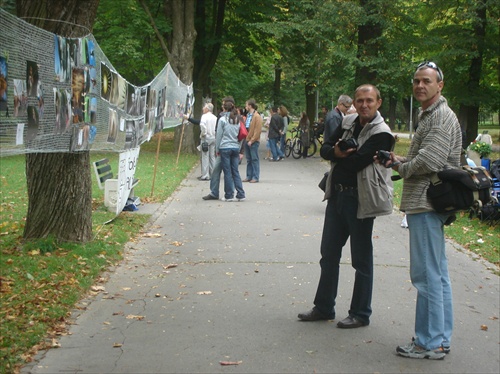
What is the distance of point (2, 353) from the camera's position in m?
5.04

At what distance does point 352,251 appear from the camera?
5852mm

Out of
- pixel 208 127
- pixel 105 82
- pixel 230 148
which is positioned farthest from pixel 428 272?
pixel 208 127

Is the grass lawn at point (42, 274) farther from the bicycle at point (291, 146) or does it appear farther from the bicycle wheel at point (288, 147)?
the bicycle wheel at point (288, 147)

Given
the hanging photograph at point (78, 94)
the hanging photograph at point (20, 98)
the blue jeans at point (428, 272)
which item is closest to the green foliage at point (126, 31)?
the hanging photograph at point (78, 94)

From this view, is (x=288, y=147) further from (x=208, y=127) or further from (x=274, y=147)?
(x=208, y=127)

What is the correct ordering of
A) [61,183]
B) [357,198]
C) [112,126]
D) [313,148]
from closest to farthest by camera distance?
[357,198], [61,183], [112,126], [313,148]

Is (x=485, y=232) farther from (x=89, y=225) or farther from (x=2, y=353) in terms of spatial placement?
(x=2, y=353)

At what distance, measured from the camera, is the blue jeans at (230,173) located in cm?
1420

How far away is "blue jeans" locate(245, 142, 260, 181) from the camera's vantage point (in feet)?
58.5

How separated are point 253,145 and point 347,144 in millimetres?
12544

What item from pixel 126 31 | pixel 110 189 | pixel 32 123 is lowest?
pixel 110 189

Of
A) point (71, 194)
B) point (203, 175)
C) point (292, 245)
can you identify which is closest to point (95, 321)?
point (71, 194)

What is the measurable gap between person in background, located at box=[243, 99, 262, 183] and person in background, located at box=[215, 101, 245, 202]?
3107 millimetres

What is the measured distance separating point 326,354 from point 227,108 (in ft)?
31.4
